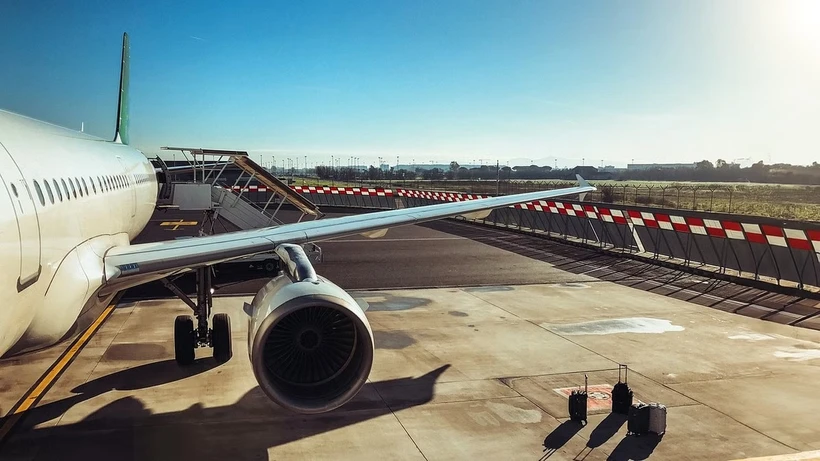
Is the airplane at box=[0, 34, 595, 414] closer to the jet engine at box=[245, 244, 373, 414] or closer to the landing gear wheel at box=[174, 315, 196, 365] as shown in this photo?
the jet engine at box=[245, 244, 373, 414]

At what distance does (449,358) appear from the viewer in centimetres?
1120

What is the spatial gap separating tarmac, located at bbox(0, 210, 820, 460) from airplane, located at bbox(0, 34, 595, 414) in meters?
1.30

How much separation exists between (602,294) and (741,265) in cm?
543

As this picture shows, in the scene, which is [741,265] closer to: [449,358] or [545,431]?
[449,358]

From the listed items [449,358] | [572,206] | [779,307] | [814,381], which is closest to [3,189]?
[449,358]

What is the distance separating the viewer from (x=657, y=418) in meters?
7.83

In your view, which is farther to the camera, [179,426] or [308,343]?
[179,426]

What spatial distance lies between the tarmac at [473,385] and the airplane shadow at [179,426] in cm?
3

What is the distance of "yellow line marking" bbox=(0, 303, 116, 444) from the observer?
26.8 ft

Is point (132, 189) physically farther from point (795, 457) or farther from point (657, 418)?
point (795, 457)

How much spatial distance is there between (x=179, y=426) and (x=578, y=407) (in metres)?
5.24

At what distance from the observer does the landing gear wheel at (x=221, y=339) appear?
36.1 ft

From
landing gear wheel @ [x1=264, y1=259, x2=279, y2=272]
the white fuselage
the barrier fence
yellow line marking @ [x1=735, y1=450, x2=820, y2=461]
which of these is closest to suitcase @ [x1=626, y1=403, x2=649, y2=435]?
yellow line marking @ [x1=735, y1=450, x2=820, y2=461]

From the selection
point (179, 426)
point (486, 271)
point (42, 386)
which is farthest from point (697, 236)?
point (42, 386)
